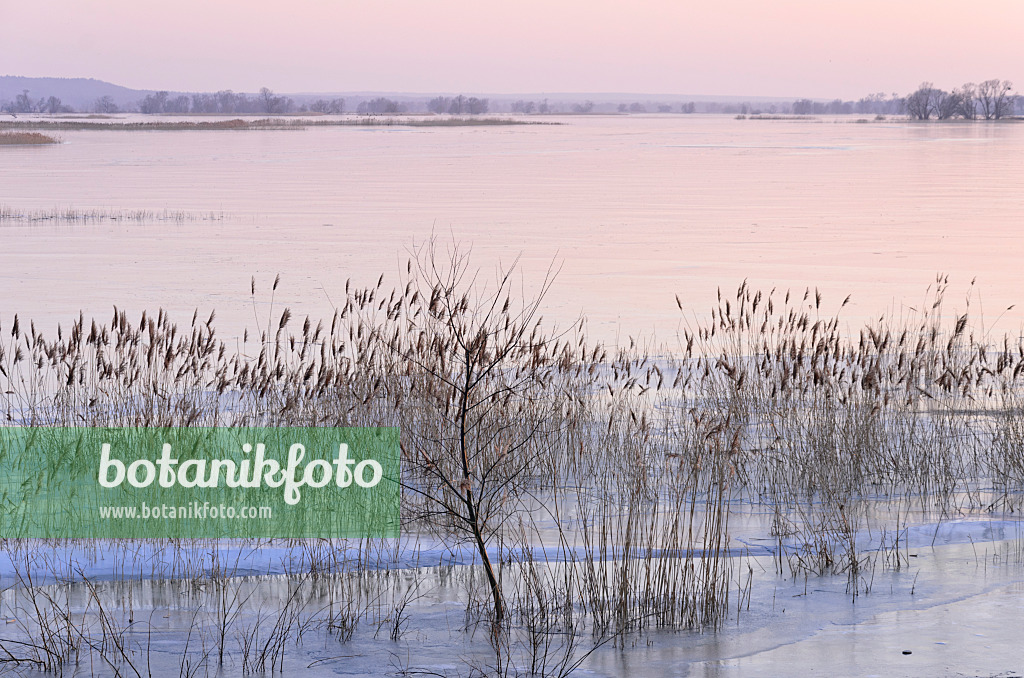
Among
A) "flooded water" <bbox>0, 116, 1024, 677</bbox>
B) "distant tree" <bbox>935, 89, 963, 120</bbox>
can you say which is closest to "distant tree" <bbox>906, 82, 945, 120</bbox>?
"distant tree" <bbox>935, 89, 963, 120</bbox>

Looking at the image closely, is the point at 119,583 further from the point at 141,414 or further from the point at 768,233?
the point at 768,233

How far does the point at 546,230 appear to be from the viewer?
21.5m

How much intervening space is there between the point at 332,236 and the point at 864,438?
574 inches

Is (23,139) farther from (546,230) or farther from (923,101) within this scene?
(923,101)

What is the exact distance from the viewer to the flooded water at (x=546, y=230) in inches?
565

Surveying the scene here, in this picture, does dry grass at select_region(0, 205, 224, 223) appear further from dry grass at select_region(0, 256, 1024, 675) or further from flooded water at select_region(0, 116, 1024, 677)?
dry grass at select_region(0, 256, 1024, 675)

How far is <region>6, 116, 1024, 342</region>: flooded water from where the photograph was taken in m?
14.4

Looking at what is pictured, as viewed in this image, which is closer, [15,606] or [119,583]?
[15,606]

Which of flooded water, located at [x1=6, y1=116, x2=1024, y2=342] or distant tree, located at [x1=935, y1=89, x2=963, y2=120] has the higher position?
distant tree, located at [x1=935, y1=89, x2=963, y2=120]

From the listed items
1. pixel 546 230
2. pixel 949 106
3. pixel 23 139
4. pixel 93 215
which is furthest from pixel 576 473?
pixel 949 106

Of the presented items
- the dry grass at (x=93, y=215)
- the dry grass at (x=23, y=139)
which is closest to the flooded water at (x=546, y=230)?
the dry grass at (x=93, y=215)

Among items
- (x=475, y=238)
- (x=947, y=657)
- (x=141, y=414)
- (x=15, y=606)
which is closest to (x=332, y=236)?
(x=475, y=238)

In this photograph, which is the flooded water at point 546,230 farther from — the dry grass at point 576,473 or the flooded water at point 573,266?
the dry grass at point 576,473

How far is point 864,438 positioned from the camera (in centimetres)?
727
